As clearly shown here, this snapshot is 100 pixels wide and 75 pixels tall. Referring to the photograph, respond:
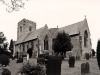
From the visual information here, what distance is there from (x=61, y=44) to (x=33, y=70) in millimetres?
23391

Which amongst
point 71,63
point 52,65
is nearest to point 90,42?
point 71,63

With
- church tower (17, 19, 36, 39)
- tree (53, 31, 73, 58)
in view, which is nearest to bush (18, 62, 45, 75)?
tree (53, 31, 73, 58)

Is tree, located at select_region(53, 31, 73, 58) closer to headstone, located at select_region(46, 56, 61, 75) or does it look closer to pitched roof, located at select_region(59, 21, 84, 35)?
pitched roof, located at select_region(59, 21, 84, 35)

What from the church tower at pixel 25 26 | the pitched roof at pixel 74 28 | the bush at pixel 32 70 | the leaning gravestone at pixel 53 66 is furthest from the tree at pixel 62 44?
the church tower at pixel 25 26

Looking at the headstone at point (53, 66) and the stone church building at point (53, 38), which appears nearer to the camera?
the headstone at point (53, 66)

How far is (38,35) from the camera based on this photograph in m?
52.5

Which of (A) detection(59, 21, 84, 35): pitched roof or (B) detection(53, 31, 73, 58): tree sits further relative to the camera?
(A) detection(59, 21, 84, 35): pitched roof

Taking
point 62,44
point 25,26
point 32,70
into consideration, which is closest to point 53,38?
point 62,44

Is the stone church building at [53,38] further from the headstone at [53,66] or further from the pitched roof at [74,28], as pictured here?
the headstone at [53,66]

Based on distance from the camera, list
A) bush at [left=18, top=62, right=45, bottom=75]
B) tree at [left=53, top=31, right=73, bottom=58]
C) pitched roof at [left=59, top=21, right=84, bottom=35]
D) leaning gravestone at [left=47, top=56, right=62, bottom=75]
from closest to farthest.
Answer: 1. bush at [left=18, top=62, right=45, bottom=75]
2. leaning gravestone at [left=47, top=56, right=62, bottom=75]
3. tree at [left=53, top=31, right=73, bottom=58]
4. pitched roof at [left=59, top=21, right=84, bottom=35]

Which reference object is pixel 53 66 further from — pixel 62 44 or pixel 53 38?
pixel 53 38

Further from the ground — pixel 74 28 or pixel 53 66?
pixel 74 28

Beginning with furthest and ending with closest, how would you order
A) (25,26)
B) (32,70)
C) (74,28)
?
1. (25,26)
2. (74,28)
3. (32,70)

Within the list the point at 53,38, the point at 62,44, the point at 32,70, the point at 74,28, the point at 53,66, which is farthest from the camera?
the point at 53,38
